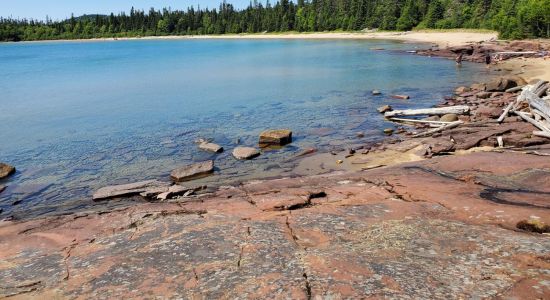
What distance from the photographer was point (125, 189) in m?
15.1

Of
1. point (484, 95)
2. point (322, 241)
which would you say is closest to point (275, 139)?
point (322, 241)

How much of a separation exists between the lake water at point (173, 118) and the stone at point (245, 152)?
44 centimetres

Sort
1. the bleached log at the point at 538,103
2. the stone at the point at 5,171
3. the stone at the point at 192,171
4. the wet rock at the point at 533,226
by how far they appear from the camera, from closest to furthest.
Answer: the wet rock at the point at 533,226 < the stone at the point at 192,171 < the stone at the point at 5,171 < the bleached log at the point at 538,103

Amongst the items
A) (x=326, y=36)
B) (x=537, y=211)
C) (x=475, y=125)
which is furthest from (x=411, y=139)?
(x=326, y=36)

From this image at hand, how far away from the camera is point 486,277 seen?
630 centimetres

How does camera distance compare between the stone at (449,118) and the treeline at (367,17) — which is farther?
the treeline at (367,17)

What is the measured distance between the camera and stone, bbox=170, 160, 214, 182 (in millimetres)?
16547

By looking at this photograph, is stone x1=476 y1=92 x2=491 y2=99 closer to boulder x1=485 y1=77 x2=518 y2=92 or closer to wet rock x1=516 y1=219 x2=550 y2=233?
boulder x1=485 y1=77 x2=518 y2=92

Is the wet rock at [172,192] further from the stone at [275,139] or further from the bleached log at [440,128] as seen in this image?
the bleached log at [440,128]

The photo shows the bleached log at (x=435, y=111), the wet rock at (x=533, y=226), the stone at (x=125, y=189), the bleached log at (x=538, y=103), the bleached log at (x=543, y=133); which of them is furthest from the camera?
the bleached log at (x=435, y=111)

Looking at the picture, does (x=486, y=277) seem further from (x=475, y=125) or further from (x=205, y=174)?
(x=475, y=125)

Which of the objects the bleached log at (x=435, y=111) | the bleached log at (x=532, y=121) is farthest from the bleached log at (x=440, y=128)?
the bleached log at (x=435, y=111)

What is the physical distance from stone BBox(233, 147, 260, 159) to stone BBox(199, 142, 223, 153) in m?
0.96

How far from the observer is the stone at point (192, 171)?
16.5 meters
